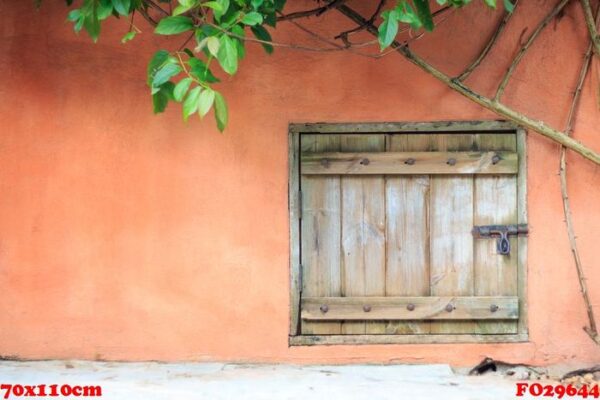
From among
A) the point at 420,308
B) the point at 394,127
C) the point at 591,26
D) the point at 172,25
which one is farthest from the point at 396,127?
the point at 172,25

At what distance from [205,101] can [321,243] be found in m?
1.55

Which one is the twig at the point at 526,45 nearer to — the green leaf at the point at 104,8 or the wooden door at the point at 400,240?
the wooden door at the point at 400,240

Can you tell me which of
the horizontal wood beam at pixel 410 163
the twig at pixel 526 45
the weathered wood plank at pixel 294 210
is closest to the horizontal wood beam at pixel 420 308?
the weathered wood plank at pixel 294 210

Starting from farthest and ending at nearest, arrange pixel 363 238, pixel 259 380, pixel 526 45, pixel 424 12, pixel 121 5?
pixel 363 238 → pixel 526 45 → pixel 259 380 → pixel 424 12 → pixel 121 5

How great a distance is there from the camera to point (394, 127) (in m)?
3.88

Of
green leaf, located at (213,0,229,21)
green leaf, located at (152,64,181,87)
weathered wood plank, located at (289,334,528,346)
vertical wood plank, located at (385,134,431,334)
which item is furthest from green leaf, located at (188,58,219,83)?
weathered wood plank, located at (289,334,528,346)

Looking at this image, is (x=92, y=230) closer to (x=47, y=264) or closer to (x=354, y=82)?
(x=47, y=264)

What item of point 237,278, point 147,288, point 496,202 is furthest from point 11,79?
point 496,202

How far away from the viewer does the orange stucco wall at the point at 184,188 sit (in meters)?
3.88

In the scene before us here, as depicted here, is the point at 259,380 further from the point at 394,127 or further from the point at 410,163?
the point at 394,127

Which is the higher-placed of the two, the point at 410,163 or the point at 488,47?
the point at 488,47

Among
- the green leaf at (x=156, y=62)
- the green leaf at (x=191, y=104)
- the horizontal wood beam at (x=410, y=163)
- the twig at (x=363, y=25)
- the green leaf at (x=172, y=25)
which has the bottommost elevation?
the horizontal wood beam at (x=410, y=163)

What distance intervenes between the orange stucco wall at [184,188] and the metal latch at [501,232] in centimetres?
9

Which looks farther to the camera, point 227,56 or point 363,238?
point 363,238
